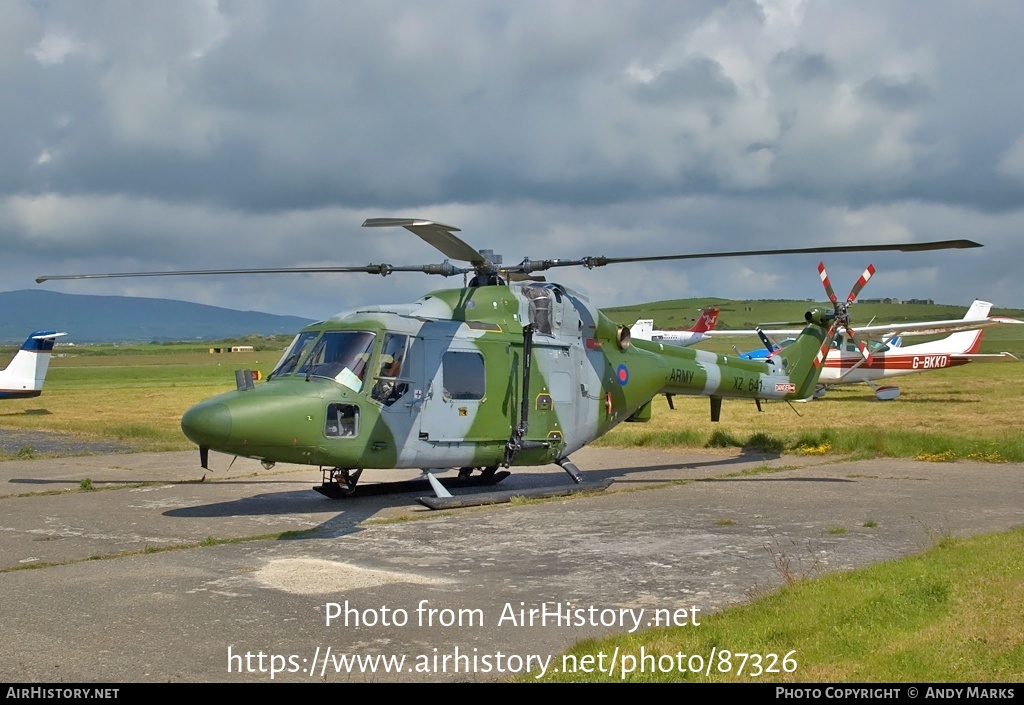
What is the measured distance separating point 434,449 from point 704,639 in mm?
8067

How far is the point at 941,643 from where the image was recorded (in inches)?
256

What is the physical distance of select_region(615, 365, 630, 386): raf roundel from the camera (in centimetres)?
1695

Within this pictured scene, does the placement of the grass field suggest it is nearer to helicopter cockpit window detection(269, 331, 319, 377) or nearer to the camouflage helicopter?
the camouflage helicopter

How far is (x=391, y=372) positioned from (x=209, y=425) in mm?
2782

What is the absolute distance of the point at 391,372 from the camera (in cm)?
1402

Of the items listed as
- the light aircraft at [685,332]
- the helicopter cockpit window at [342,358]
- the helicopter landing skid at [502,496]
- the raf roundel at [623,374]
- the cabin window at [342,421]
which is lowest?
A: the helicopter landing skid at [502,496]

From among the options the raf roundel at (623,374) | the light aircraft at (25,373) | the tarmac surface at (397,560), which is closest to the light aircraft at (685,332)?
the light aircraft at (25,373)

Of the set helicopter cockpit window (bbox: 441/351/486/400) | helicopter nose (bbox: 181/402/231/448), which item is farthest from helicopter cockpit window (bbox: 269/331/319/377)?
helicopter cockpit window (bbox: 441/351/486/400)

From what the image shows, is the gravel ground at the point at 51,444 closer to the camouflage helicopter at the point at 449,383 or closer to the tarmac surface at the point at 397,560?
the tarmac surface at the point at 397,560

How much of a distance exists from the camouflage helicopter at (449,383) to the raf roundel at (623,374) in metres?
0.03

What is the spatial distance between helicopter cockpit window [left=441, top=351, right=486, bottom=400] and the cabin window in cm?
156

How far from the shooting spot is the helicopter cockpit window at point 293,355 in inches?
549

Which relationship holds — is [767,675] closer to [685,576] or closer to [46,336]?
[685,576]

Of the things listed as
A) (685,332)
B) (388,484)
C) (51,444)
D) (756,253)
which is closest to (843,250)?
(756,253)
